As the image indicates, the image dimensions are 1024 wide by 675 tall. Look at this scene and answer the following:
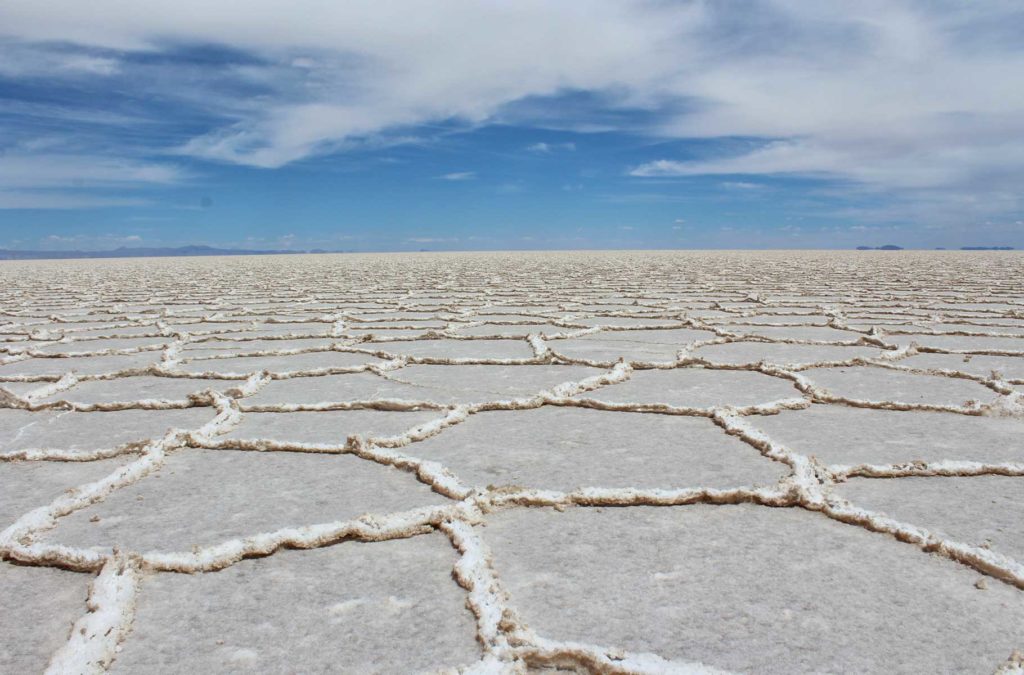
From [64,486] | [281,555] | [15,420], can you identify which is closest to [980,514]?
[281,555]

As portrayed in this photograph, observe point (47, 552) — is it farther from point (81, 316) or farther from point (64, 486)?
point (81, 316)

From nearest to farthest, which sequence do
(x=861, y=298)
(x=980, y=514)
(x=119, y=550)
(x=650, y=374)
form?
1. (x=119, y=550)
2. (x=980, y=514)
3. (x=650, y=374)
4. (x=861, y=298)

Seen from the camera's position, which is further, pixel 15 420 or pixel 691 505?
pixel 15 420

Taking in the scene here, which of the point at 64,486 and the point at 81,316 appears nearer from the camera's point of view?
the point at 64,486

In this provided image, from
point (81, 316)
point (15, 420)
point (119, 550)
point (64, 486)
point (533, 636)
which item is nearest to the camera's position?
point (533, 636)

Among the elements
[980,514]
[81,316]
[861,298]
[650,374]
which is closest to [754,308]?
[861,298]

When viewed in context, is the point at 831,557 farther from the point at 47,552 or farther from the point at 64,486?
the point at 64,486
